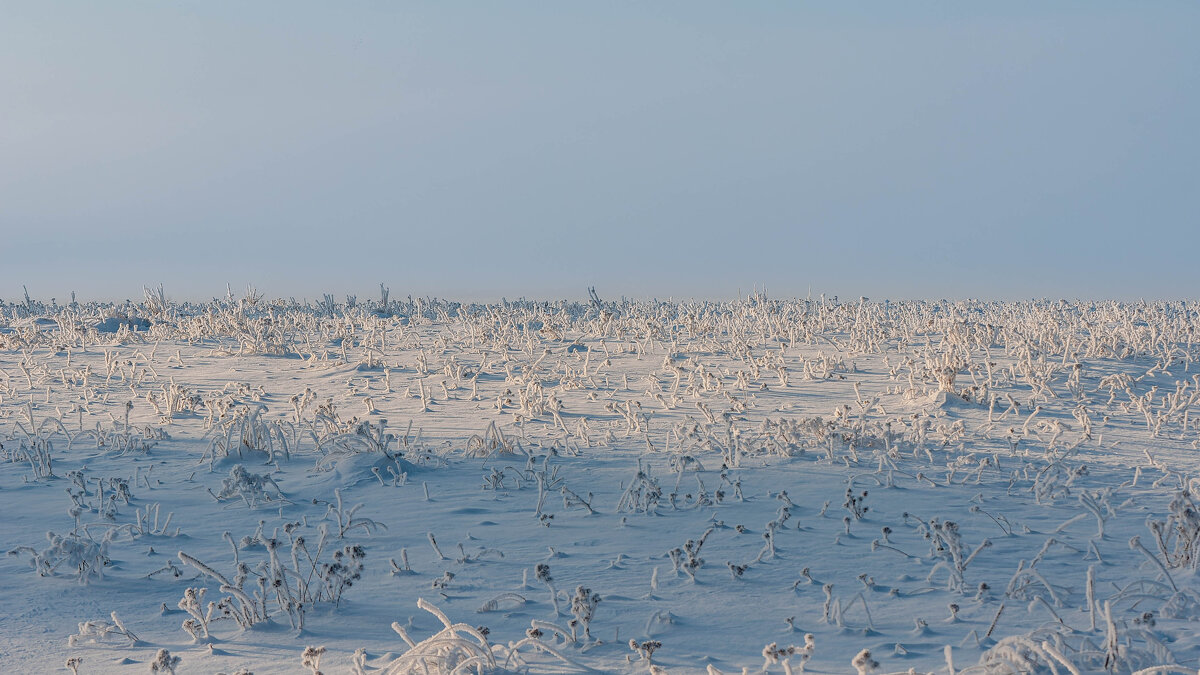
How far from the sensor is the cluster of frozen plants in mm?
3574

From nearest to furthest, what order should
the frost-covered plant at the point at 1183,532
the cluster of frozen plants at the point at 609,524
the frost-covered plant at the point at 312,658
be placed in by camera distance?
the frost-covered plant at the point at 312,658 < the cluster of frozen plants at the point at 609,524 < the frost-covered plant at the point at 1183,532

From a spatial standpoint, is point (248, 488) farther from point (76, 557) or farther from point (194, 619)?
point (194, 619)

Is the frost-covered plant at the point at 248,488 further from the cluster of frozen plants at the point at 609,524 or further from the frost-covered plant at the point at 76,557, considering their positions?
the frost-covered plant at the point at 76,557

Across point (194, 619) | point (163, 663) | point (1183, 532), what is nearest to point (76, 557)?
point (194, 619)

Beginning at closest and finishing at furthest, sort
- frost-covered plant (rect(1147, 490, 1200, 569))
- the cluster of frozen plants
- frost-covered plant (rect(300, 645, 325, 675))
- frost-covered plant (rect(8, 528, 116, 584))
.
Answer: frost-covered plant (rect(300, 645, 325, 675)) → the cluster of frozen plants → frost-covered plant (rect(1147, 490, 1200, 569)) → frost-covered plant (rect(8, 528, 116, 584))

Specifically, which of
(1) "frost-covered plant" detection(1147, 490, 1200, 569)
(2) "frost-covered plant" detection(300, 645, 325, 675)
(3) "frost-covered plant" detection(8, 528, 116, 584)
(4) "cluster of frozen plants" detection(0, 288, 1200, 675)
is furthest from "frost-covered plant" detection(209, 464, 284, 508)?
(1) "frost-covered plant" detection(1147, 490, 1200, 569)

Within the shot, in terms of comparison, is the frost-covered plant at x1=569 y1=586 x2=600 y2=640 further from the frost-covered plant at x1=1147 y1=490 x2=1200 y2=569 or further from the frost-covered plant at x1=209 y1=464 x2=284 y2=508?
the frost-covered plant at x1=209 y1=464 x2=284 y2=508

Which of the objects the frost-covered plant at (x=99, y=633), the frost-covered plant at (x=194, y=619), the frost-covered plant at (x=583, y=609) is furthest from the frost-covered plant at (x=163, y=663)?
the frost-covered plant at (x=583, y=609)

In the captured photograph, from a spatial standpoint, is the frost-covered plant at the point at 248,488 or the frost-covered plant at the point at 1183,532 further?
the frost-covered plant at the point at 248,488

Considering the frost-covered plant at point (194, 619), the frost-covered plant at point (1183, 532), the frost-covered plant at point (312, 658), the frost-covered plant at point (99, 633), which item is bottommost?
the frost-covered plant at point (99, 633)

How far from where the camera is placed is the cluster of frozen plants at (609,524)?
141 inches

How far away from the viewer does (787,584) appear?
4.33 meters

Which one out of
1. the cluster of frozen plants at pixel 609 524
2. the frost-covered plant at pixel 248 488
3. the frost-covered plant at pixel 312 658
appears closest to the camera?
the frost-covered plant at pixel 312 658

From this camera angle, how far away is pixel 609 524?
17.8ft
